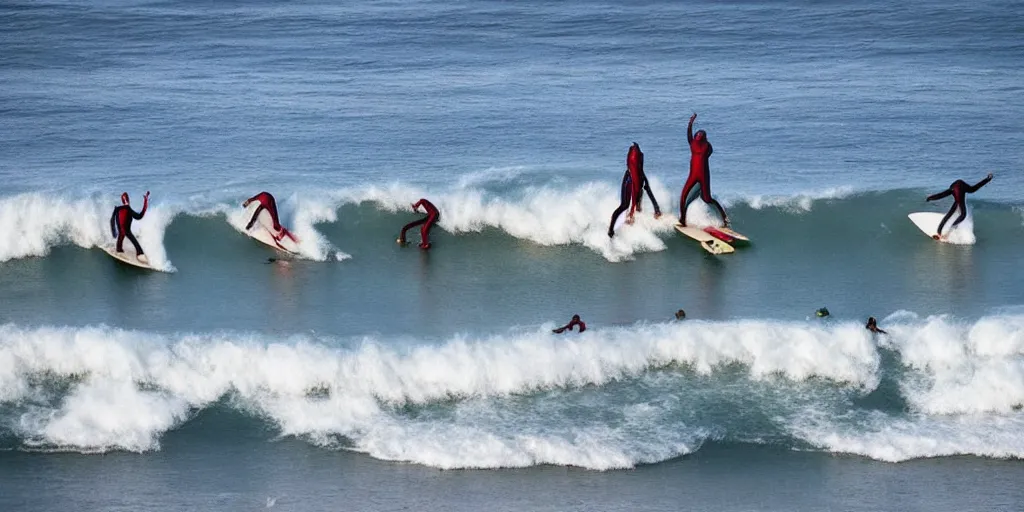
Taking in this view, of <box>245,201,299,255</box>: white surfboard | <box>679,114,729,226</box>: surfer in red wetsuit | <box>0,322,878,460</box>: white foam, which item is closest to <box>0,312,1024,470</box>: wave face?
<box>0,322,878,460</box>: white foam

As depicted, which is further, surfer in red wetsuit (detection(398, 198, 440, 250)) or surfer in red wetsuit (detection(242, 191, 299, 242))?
surfer in red wetsuit (detection(398, 198, 440, 250))

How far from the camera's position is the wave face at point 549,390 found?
1620cm

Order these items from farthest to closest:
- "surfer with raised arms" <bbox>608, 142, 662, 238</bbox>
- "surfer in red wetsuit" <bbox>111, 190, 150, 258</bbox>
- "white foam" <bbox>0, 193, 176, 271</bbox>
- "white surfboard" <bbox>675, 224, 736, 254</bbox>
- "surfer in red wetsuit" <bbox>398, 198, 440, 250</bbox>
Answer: "surfer in red wetsuit" <bbox>398, 198, 440, 250</bbox>, "white surfboard" <bbox>675, 224, 736, 254</bbox>, "white foam" <bbox>0, 193, 176, 271</bbox>, "surfer with raised arms" <bbox>608, 142, 662, 238</bbox>, "surfer in red wetsuit" <bbox>111, 190, 150, 258</bbox>

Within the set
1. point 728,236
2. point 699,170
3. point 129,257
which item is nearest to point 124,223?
point 129,257

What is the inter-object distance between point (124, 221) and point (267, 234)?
2.30 metres

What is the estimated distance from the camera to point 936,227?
74.9 ft

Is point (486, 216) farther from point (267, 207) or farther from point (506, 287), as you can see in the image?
point (267, 207)

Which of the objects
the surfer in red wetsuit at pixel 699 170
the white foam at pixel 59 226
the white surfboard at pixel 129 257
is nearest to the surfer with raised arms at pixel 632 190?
the surfer in red wetsuit at pixel 699 170

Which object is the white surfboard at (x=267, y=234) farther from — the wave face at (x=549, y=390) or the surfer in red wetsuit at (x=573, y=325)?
the surfer in red wetsuit at (x=573, y=325)

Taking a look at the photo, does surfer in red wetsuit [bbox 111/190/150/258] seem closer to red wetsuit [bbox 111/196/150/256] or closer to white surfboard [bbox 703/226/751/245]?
red wetsuit [bbox 111/196/150/256]

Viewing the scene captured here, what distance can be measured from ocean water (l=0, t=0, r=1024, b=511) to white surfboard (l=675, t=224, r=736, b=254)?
0.21m

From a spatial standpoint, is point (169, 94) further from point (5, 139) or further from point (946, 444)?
point (946, 444)

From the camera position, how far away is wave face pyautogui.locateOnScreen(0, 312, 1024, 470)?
53.2 ft

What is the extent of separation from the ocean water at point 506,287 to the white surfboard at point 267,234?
8.6 inches
